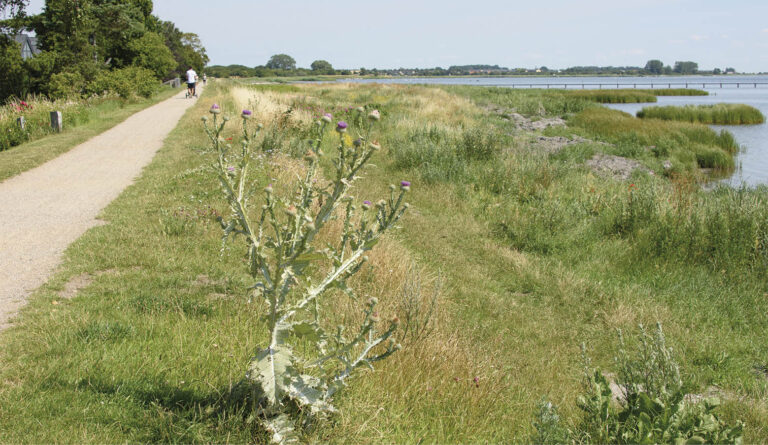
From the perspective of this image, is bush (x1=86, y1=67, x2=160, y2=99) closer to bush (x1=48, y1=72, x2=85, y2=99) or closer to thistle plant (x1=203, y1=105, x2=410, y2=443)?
bush (x1=48, y1=72, x2=85, y2=99)

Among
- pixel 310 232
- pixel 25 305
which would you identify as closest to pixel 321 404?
pixel 310 232

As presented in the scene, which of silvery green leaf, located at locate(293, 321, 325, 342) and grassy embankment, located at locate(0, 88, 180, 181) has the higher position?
grassy embankment, located at locate(0, 88, 180, 181)

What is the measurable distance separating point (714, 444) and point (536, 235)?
18.6 ft

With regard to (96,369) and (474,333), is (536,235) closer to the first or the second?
(474,333)

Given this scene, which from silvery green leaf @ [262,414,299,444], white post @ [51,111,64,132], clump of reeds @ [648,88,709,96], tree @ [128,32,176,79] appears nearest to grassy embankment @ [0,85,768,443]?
silvery green leaf @ [262,414,299,444]

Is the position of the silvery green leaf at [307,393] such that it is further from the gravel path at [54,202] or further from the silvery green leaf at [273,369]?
the gravel path at [54,202]

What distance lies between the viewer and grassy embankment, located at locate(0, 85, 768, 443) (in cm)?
272

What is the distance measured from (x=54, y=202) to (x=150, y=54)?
34.0 metres

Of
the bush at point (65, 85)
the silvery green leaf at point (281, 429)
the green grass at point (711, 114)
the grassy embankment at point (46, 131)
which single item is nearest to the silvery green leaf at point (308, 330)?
the silvery green leaf at point (281, 429)

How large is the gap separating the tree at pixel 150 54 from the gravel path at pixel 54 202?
25.6 meters

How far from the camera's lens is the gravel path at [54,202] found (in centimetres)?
466

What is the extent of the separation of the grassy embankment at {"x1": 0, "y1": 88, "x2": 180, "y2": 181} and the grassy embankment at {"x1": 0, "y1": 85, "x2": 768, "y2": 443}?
219 cm

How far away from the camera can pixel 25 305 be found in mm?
3963

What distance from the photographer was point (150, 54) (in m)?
37.1
